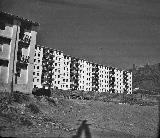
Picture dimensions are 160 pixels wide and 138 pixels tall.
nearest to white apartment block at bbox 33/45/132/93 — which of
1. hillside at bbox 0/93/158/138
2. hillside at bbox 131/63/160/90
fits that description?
hillside at bbox 0/93/158/138

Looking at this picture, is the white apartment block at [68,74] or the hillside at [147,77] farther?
the hillside at [147,77]

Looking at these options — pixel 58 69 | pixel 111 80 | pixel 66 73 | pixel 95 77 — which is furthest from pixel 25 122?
pixel 111 80

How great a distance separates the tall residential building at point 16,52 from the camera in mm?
35219

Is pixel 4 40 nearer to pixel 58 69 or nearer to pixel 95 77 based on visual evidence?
pixel 58 69

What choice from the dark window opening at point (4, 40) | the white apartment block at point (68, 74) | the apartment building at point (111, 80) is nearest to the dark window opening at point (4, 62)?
the dark window opening at point (4, 40)

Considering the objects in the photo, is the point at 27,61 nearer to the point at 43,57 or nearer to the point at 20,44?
the point at 20,44

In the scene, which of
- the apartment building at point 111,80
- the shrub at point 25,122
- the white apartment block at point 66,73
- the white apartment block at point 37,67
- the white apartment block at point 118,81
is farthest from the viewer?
Answer: the white apartment block at point 118,81

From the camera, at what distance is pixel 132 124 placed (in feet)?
94.9

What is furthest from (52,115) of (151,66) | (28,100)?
(151,66)

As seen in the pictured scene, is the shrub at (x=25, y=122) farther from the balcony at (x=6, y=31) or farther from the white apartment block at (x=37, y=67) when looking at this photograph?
the white apartment block at (x=37, y=67)

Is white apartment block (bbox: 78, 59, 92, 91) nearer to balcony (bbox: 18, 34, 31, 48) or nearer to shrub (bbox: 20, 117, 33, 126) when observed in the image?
balcony (bbox: 18, 34, 31, 48)

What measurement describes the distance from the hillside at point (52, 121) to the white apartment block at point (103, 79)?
70.0 metres

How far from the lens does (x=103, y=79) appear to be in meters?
107

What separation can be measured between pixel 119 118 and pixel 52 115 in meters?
9.89
